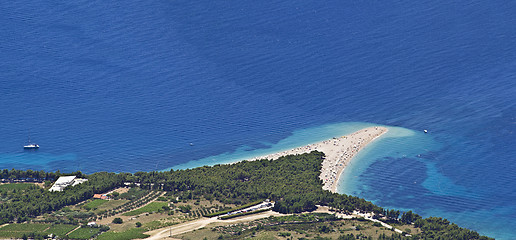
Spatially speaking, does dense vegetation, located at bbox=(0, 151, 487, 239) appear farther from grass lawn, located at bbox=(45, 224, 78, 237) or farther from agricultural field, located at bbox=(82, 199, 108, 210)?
grass lawn, located at bbox=(45, 224, 78, 237)

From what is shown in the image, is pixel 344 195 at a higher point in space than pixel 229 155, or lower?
lower

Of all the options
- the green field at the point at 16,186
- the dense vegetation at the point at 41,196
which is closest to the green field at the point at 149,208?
the dense vegetation at the point at 41,196

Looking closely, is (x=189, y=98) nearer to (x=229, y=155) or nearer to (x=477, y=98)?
(x=229, y=155)

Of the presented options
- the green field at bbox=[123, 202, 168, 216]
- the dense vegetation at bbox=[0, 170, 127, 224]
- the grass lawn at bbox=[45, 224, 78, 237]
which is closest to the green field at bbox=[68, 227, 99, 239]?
the grass lawn at bbox=[45, 224, 78, 237]

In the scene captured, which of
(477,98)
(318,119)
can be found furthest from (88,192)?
(477,98)

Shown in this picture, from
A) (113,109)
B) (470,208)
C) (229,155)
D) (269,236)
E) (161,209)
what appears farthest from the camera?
(113,109)
